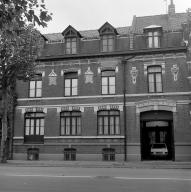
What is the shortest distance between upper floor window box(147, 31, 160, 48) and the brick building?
81mm

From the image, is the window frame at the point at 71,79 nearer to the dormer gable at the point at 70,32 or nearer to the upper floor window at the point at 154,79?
the dormer gable at the point at 70,32

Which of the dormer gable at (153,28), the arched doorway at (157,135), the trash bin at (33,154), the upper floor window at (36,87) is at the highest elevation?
the dormer gable at (153,28)

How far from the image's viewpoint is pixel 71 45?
30312mm

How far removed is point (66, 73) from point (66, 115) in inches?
143

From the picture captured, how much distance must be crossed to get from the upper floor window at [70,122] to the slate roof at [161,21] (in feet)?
28.8

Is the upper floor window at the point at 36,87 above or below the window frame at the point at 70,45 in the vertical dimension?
→ below

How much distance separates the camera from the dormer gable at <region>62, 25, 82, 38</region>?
3009 cm

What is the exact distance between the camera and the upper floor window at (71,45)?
30.2 meters

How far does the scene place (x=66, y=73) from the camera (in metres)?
29.9

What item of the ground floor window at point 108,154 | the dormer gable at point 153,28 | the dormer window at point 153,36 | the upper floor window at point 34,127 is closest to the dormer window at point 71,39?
the dormer gable at point 153,28

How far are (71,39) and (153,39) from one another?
7113 millimetres

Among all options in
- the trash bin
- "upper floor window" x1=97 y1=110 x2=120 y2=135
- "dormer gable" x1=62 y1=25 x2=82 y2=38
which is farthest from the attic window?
the trash bin

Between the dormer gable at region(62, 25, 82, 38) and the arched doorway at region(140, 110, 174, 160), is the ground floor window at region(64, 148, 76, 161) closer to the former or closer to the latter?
the arched doorway at region(140, 110, 174, 160)

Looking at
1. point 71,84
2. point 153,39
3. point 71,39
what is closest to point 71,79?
point 71,84
